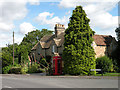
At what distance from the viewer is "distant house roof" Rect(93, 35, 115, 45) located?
3494cm

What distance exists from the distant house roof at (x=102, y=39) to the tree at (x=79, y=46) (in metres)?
11.2

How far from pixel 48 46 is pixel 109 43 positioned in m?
13.7

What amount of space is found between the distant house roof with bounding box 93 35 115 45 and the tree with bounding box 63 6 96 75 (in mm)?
11177

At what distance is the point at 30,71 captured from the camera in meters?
31.2

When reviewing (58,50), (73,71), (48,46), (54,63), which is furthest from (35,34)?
(73,71)

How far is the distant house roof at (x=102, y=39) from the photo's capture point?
3494 centimetres

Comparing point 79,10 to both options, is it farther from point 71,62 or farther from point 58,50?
point 58,50

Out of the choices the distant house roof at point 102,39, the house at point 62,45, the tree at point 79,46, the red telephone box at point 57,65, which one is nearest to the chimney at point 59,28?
the house at point 62,45

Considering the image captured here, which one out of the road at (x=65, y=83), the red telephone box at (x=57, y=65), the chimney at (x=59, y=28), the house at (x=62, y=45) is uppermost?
the chimney at (x=59, y=28)

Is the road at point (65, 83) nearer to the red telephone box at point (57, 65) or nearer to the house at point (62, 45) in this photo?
the red telephone box at point (57, 65)

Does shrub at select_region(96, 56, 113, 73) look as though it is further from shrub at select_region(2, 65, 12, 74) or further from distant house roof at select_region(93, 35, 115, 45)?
shrub at select_region(2, 65, 12, 74)

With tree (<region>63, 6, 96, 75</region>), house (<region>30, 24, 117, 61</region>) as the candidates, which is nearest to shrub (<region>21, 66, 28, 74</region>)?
house (<region>30, 24, 117, 61</region>)

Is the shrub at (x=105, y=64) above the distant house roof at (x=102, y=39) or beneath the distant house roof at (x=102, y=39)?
beneath

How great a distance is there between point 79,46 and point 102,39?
14.8m
